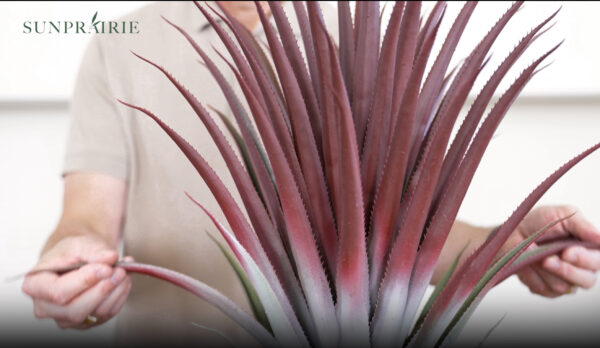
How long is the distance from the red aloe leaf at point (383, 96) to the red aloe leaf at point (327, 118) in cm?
2

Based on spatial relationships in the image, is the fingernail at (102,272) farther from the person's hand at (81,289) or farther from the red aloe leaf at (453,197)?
the red aloe leaf at (453,197)

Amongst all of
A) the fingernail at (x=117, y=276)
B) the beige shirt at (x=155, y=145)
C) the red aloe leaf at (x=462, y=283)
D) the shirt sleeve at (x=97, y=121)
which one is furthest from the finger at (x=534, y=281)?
the shirt sleeve at (x=97, y=121)

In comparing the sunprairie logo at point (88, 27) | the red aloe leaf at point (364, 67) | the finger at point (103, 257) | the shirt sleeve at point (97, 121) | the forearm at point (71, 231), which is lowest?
the finger at point (103, 257)

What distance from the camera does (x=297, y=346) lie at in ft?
0.74

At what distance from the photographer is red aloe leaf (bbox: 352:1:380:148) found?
0.23m

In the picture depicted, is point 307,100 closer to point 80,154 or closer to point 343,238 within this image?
point 343,238

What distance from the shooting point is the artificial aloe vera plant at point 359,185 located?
21cm

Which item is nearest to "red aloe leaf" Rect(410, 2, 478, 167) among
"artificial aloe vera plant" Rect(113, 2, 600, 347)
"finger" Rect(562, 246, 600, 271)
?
"artificial aloe vera plant" Rect(113, 2, 600, 347)

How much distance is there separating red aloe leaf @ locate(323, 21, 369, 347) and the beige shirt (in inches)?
26.9

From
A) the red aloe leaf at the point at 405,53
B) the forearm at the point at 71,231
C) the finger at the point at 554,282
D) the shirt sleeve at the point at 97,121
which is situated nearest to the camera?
the red aloe leaf at the point at 405,53

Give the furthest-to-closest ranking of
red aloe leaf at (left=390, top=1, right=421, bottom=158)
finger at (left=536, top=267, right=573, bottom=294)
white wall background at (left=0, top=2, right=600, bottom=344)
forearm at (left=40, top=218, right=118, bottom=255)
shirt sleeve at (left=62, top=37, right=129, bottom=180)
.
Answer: white wall background at (left=0, top=2, right=600, bottom=344), shirt sleeve at (left=62, top=37, right=129, bottom=180), forearm at (left=40, top=218, right=118, bottom=255), finger at (left=536, top=267, right=573, bottom=294), red aloe leaf at (left=390, top=1, right=421, bottom=158)

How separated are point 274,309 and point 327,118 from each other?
0.28 feet

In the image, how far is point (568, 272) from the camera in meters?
0.27

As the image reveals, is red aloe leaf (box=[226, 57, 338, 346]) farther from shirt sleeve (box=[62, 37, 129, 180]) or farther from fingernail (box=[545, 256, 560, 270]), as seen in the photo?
shirt sleeve (box=[62, 37, 129, 180])
